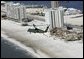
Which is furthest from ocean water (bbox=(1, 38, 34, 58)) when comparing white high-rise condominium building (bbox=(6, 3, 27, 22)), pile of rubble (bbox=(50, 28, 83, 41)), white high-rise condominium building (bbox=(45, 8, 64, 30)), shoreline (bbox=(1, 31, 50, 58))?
white high-rise condominium building (bbox=(6, 3, 27, 22))

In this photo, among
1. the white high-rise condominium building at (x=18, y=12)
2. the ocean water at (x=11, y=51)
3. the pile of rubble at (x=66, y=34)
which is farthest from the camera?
the white high-rise condominium building at (x=18, y=12)

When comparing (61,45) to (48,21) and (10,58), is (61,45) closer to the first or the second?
(10,58)

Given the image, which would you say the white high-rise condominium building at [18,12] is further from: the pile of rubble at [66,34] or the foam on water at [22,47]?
the pile of rubble at [66,34]

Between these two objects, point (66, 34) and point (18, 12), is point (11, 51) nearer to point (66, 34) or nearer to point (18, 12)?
point (66, 34)

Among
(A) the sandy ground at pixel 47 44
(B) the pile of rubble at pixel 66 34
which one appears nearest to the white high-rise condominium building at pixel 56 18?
(B) the pile of rubble at pixel 66 34

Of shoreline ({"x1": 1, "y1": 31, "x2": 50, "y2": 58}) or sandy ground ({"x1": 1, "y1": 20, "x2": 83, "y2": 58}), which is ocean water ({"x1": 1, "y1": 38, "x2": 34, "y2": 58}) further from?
sandy ground ({"x1": 1, "y1": 20, "x2": 83, "y2": 58})
